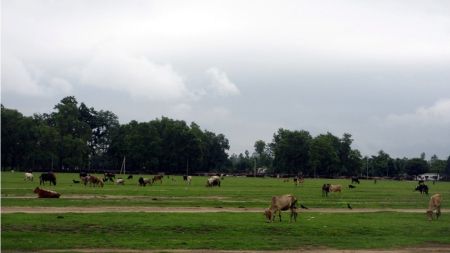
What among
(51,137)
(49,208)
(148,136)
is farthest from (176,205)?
(148,136)

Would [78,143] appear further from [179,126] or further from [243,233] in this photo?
[243,233]

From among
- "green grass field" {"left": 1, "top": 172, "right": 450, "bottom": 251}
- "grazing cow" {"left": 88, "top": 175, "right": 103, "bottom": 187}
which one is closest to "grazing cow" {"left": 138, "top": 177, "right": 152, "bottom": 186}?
"grazing cow" {"left": 88, "top": 175, "right": 103, "bottom": 187}

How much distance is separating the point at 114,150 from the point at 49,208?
145 m

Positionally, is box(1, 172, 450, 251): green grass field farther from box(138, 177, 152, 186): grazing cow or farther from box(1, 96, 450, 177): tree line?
box(1, 96, 450, 177): tree line

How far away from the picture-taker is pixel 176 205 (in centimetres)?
3753

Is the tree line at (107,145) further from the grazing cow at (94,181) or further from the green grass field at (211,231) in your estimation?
the green grass field at (211,231)

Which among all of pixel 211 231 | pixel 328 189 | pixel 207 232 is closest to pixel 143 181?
pixel 328 189

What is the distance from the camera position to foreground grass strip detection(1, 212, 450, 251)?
67.4ft

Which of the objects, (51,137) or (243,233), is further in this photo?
(51,137)

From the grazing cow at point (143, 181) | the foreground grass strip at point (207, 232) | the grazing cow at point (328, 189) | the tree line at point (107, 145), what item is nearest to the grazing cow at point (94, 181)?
the grazing cow at point (143, 181)

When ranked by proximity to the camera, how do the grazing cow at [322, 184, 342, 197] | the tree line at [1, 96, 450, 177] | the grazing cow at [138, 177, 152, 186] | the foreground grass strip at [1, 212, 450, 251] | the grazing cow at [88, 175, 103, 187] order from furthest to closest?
the tree line at [1, 96, 450, 177]
the grazing cow at [138, 177, 152, 186]
the grazing cow at [88, 175, 103, 187]
the grazing cow at [322, 184, 342, 197]
the foreground grass strip at [1, 212, 450, 251]

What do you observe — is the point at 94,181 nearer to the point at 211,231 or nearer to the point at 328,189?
the point at 328,189

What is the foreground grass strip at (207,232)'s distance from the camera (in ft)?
67.4

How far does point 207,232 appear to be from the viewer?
24.1 m
